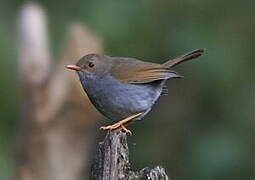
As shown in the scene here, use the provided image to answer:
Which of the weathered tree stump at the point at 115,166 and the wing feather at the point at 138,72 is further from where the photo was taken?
the wing feather at the point at 138,72

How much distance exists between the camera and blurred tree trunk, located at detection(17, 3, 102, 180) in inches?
347

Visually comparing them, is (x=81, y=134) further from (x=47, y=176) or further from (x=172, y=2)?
(x=172, y=2)

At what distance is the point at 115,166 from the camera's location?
18.1ft

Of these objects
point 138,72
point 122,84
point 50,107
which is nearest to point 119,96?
point 122,84

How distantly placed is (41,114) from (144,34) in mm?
1570

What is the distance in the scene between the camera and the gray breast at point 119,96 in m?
6.55

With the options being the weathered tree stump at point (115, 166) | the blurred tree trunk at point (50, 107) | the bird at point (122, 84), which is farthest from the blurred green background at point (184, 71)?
the weathered tree stump at point (115, 166)

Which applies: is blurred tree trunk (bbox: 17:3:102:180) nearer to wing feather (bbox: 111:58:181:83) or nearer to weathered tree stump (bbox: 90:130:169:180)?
wing feather (bbox: 111:58:181:83)

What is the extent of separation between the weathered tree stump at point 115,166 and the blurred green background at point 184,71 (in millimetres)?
3593

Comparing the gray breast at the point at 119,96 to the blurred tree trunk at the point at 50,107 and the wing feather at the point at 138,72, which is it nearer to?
the wing feather at the point at 138,72

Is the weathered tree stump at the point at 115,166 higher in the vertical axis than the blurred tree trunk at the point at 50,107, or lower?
lower

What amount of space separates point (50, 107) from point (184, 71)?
159cm

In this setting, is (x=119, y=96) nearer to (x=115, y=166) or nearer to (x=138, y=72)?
(x=138, y=72)

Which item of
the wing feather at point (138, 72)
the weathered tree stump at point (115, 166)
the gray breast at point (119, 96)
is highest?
the wing feather at point (138, 72)
